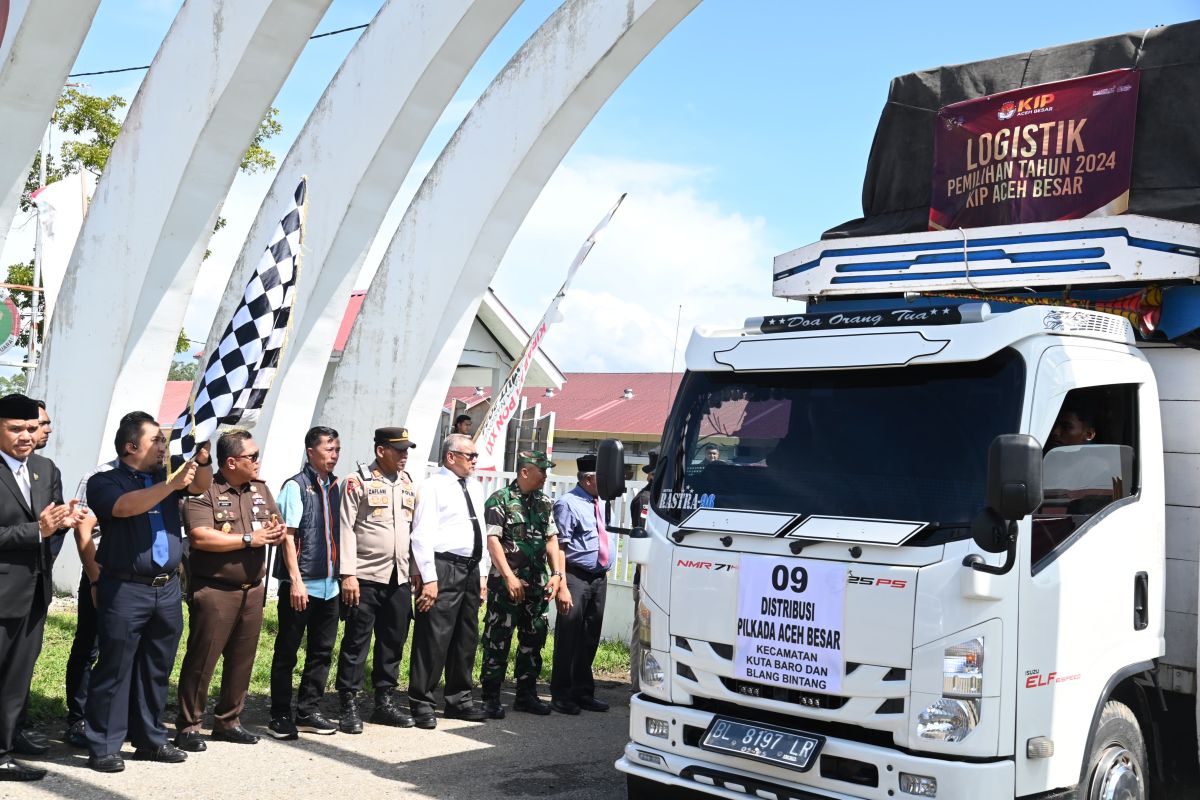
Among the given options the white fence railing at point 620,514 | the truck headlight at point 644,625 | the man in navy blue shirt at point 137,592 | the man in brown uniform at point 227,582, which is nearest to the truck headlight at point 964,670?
the truck headlight at point 644,625

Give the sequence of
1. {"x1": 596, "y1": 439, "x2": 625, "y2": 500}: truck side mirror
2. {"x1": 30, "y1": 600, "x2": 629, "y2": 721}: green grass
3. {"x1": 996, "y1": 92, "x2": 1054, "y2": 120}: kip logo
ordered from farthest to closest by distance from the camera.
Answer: {"x1": 30, "y1": 600, "x2": 629, "y2": 721}: green grass
{"x1": 996, "y1": 92, "x2": 1054, "y2": 120}: kip logo
{"x1": 596, "y1": 439, "x2": 625, "y2": 500}: truck side mirror

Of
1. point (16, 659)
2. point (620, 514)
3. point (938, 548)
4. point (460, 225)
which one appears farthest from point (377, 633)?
point (460, 225)

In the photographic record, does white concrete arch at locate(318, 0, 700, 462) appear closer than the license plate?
No

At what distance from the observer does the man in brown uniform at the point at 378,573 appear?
7379 millimetres

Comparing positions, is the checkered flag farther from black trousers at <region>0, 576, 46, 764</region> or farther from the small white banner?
the small white banner

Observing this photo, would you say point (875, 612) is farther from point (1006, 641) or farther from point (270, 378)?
point (270, 378)

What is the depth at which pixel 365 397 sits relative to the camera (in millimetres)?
12305

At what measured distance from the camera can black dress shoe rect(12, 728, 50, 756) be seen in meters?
6.31

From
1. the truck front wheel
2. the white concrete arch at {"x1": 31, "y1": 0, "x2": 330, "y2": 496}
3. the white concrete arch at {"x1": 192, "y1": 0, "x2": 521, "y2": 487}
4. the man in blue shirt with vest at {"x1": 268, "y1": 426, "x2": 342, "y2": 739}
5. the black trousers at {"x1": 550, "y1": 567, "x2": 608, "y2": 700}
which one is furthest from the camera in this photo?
the white concrete arch at {"x1": 192, "y1": 0, "x2": 521, "y2": 487}

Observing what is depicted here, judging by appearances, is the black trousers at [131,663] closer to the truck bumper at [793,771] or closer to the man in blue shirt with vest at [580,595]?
the truck bumper at [793,771]

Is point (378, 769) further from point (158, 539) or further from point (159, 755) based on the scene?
point (158, 539)

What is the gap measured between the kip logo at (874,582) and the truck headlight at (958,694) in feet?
1.02

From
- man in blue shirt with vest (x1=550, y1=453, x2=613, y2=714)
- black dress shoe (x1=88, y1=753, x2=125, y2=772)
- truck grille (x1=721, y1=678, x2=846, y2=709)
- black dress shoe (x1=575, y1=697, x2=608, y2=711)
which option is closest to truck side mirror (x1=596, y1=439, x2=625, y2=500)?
truck grille (x1=721, y1=678, x2=846, y2=709)

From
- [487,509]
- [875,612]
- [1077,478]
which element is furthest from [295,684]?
[1077,478]
